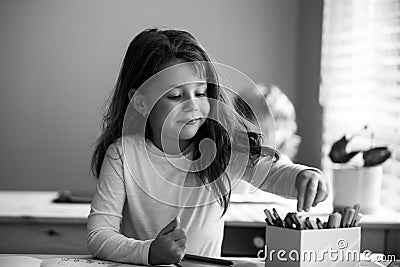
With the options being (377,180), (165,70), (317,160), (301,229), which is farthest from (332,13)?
(301,229)

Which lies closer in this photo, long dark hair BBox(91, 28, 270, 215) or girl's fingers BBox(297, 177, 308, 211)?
girl's fingers BBox(297, 177, 308, 211)

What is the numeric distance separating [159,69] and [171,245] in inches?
15.1

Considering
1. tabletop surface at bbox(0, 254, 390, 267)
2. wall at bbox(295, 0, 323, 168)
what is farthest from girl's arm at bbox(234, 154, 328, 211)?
wall at bbox(295, 0, 323, 168)

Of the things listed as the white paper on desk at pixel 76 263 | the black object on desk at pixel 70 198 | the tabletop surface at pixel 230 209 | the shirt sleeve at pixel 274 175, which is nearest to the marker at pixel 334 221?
the shirt sleeve at pixel 274 175

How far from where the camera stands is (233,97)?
1.52m

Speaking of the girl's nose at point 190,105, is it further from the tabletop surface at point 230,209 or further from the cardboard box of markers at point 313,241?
the tabletop surface at point 230,209

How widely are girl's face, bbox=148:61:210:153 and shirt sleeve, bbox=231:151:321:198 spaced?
133 mm

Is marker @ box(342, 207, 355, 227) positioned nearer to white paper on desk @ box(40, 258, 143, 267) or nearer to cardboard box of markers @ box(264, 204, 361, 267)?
cardboard box of markers @ box(264, 204, 361, 267)

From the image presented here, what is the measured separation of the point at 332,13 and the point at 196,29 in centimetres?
67

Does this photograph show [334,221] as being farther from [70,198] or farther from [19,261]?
[70,198]

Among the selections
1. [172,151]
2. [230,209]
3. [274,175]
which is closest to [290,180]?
[274,175]

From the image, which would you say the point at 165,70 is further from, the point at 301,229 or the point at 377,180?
the point at 377,180

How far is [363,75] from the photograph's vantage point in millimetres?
2801

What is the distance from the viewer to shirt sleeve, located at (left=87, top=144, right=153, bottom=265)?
122 cm
